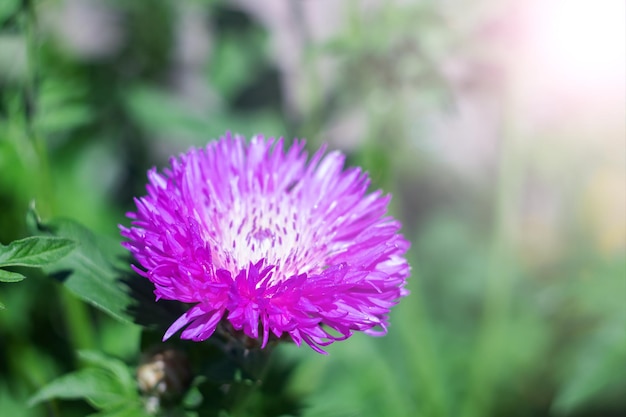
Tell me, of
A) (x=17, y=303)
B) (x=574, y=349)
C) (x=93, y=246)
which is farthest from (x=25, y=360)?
(x=574, y=349)

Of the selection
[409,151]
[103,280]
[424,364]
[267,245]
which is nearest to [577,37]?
[409,151]

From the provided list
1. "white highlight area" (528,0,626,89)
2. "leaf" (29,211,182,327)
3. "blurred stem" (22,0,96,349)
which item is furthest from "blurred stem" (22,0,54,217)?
"white highlight area" (528,0,626,89)

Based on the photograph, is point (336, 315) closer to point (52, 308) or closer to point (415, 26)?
point (415, 26)

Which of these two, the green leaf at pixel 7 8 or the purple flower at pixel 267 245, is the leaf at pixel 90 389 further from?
the green leaf at pixel 7 8

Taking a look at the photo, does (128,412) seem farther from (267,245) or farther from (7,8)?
(7,8)

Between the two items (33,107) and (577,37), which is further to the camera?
(577,37)

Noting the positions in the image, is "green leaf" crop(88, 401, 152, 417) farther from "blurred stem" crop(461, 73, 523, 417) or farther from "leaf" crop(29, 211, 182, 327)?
"blurred stem" crop(461, 73, 523, 417)

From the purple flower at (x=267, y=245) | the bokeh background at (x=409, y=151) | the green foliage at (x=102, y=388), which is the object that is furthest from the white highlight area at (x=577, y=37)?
the green foliage at (x=102, y=388)
